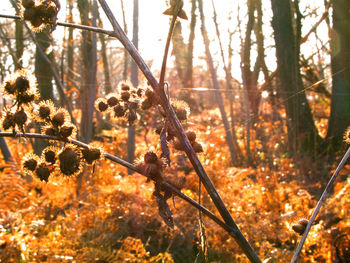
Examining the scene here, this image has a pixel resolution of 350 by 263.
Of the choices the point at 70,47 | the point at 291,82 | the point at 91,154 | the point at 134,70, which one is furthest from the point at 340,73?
the point at 91,154

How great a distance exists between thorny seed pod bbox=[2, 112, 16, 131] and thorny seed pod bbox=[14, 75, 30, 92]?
9cm

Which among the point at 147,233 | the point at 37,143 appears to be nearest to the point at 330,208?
the point at 147,233

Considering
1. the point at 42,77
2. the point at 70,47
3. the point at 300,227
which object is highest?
the point at 70,47

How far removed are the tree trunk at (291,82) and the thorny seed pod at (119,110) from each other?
471 cm

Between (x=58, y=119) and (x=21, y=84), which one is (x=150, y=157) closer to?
(x=58, y=119)

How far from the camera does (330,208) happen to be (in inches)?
127

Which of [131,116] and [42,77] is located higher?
[42,77]

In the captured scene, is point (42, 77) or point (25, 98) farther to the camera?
point (42, 77)

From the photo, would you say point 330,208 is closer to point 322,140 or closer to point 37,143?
point 322,140

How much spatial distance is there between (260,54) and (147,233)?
5077 mm

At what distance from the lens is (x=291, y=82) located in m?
5.95

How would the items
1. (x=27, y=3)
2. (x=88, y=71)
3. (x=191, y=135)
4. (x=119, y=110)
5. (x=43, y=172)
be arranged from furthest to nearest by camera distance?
(x=88, y=71)
(x=119, y=110)
(x=191, y=135)
(x=43, y=172)
(x=27, y=3)

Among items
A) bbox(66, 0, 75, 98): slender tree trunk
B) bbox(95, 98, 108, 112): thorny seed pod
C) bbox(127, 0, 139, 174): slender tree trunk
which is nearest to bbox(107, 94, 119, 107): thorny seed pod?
bbox(95, 98, 108, 112): thorny seed pod

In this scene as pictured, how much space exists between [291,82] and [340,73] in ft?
3.29
